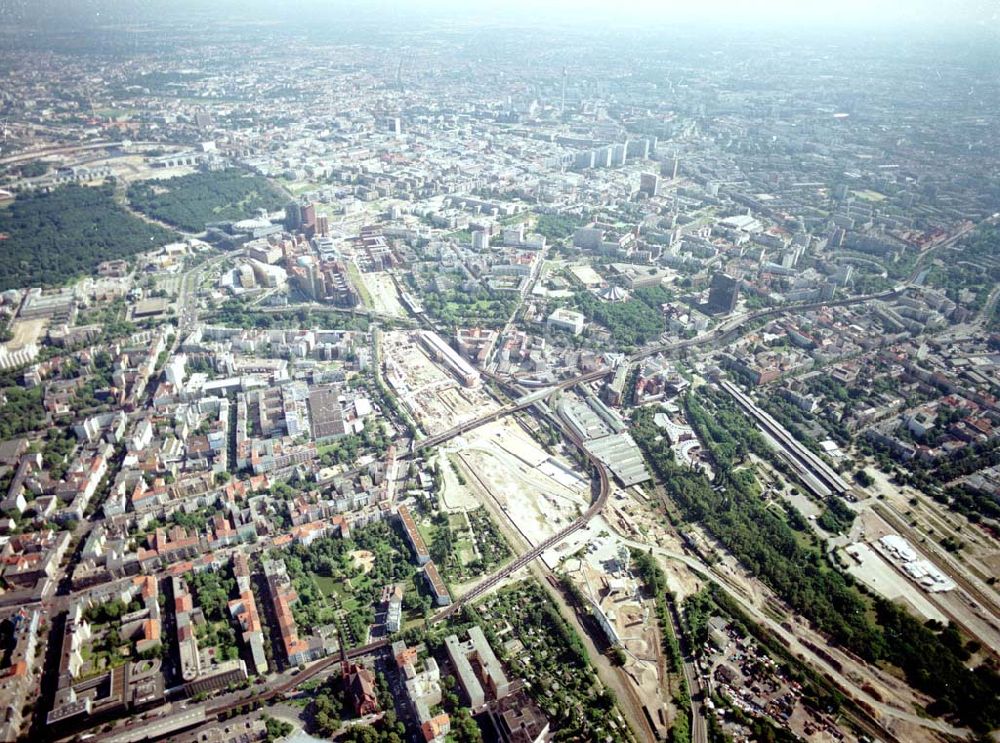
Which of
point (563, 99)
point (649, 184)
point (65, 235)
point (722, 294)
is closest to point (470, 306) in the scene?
point (722, 294)

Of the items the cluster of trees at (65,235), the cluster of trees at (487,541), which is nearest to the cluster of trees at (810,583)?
the cluster of trees at (487,541)

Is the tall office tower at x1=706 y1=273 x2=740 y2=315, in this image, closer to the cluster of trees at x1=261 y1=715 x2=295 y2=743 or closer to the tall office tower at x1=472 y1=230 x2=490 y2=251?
the tall office tower at x1=472 y1=230 x2=490 y2=251

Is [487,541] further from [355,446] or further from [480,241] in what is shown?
[480,241]

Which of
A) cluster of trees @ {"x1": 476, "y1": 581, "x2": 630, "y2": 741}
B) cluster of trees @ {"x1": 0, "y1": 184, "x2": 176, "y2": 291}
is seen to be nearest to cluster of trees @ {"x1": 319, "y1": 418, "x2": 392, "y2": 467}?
cluster of trees @ {"x1": 476, "y1": 581, "x2": 630, "y2": 741}

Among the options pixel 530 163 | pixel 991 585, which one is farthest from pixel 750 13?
pixel 991 585

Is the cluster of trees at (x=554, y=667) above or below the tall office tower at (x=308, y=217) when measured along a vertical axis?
below

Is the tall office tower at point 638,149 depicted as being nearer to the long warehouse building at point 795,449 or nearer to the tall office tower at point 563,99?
the tall office tower at point 563,99
